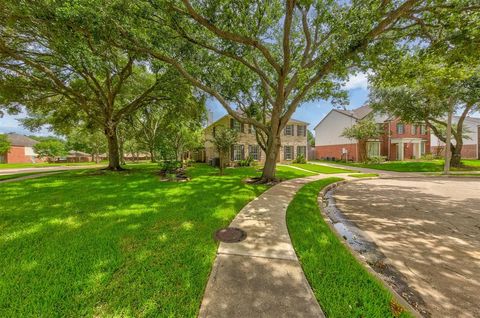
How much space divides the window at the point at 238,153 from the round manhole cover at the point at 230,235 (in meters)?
17.2

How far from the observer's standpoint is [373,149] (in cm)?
2502

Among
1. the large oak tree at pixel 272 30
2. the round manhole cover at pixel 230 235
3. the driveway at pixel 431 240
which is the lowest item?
the driveway at pixel 431 240

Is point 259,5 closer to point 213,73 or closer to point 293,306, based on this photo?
point 213,73

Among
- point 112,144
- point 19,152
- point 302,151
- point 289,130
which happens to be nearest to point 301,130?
point 289,130

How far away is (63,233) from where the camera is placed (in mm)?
3494

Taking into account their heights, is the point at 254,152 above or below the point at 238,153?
above

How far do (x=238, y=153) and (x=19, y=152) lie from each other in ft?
154

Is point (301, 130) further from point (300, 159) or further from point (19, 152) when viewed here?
point (19, 152)

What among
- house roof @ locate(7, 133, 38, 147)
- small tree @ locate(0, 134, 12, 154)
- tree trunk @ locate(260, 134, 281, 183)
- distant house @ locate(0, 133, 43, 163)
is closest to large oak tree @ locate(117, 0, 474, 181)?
tree trunk @ locate(260, 134, 281, 183)

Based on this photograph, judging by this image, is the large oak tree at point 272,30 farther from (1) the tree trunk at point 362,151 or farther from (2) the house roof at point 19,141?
(2) the house roof at point 19,141

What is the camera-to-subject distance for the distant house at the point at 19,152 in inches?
1405

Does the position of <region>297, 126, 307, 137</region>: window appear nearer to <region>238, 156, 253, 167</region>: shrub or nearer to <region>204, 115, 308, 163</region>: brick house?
<region>204, 115, 308, 163</region>: brick house

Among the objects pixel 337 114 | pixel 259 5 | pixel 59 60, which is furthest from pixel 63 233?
pixel 337 114

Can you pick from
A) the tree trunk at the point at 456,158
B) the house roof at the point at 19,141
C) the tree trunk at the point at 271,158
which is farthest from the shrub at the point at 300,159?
the house roof at the point at 19,141
